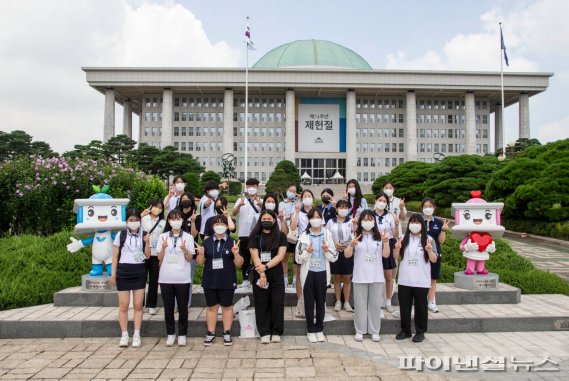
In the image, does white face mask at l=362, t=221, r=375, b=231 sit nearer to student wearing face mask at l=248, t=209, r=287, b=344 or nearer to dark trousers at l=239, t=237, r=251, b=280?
student wearing face mask at l=248, t=209, r=287, b=344

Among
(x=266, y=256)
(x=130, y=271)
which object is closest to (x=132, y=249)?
(x=130, y=271)

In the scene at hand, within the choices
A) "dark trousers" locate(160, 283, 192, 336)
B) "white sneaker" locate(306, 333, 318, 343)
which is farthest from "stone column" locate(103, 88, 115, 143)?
"white sneaker" locate(306, 333, 318, 343)

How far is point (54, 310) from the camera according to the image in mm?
6566

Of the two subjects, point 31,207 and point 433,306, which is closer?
point 433,306

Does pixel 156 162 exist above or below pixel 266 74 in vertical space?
below

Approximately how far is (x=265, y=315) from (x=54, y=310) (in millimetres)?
3626

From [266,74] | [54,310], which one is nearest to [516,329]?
[54,310]

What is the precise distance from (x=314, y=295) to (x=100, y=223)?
3.89 m

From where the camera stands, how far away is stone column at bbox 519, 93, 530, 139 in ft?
207

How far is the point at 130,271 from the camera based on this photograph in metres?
5.55

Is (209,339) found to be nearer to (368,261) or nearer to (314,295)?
(314,295)

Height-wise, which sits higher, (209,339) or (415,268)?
(415,268)

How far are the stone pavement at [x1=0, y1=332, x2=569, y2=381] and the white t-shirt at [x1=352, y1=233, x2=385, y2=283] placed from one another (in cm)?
94

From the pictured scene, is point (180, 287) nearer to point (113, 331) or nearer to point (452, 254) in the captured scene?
point (113, 331)
